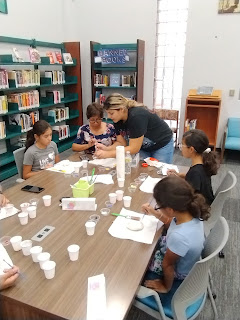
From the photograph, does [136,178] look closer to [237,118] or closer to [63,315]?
[63,315]

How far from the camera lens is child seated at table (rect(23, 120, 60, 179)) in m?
2.36

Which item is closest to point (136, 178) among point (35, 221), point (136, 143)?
point (136, 143)

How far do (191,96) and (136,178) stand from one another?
3.20m

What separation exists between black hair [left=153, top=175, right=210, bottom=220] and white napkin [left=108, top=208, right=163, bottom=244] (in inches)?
8.5

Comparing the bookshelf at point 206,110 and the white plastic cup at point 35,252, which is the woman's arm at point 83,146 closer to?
the white plastic cup at point 35,252

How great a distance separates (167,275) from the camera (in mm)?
1315

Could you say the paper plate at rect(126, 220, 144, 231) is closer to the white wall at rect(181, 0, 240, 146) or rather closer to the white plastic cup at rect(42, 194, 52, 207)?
the white plastic cup at rect(42, 194, 52, 207)

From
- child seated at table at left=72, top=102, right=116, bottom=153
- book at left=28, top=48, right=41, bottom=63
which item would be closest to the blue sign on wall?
book at left=28, top=48, right=41, bottom=63

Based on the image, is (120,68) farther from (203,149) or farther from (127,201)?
(127,201)

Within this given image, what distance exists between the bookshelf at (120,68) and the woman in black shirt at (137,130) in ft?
8.59

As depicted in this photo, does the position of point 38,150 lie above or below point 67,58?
below

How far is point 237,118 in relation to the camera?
4.84 metres

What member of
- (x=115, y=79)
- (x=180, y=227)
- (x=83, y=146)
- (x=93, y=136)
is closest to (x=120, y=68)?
(x=115, y=79)

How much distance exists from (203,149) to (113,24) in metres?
4.24
